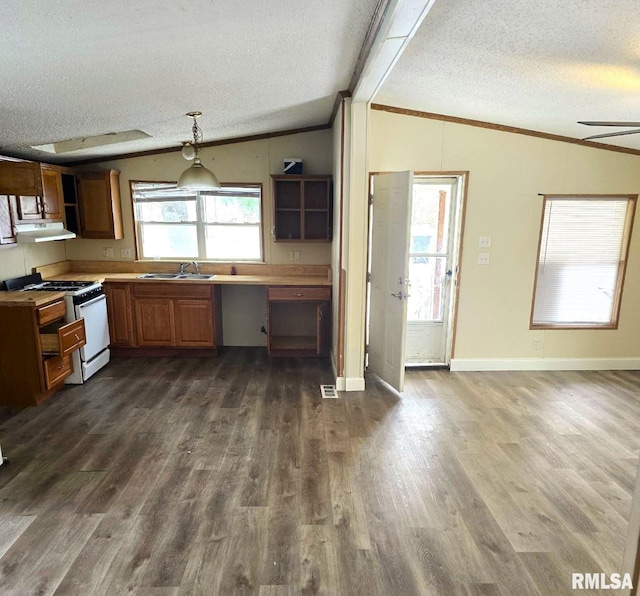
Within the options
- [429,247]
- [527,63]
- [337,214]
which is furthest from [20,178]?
[527,63]

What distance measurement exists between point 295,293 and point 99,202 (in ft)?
7.80

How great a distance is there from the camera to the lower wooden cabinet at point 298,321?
177 inches

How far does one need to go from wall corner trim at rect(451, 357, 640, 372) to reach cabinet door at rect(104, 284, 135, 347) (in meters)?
3.44

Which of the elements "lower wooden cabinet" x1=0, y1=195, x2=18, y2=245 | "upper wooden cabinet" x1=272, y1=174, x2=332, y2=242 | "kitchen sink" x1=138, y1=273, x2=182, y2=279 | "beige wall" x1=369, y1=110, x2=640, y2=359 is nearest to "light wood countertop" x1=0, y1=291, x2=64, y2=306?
"lower wooden cabinet" x1=0, y1=195, x2=18, y2=245

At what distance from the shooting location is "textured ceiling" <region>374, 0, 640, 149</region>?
6.10 feet

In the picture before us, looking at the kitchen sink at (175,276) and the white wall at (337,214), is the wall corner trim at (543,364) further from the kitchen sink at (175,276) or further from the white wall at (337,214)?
the kitchen sink at (175,276)

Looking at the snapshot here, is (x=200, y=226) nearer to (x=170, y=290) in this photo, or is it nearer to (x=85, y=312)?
(x=170, y=290)

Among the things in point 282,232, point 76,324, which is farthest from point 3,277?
point 282,232

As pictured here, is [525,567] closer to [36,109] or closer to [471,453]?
[471,453]

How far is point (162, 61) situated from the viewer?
2113 millimetres

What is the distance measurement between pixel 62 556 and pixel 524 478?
254 cm

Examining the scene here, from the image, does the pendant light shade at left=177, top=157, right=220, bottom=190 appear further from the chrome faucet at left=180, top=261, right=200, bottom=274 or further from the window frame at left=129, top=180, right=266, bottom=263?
the chrome faucet at left=180, top=261, right=200, bottom=274

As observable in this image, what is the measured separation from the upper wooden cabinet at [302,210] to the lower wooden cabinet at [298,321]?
634 millimetres

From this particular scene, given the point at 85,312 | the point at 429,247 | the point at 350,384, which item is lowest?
the point at 350,384
